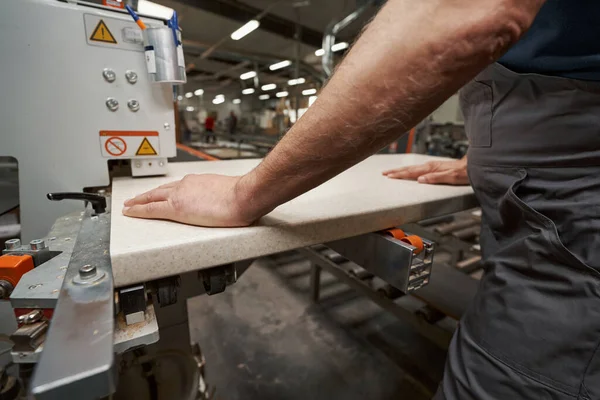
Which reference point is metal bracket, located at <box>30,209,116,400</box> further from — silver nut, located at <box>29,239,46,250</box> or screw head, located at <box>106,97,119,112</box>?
screw head, located at <box>106,97,119,112</box>

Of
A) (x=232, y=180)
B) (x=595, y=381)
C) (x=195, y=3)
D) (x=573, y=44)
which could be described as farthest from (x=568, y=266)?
(x=195, y=3)

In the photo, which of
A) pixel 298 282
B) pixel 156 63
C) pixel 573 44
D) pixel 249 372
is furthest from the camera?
pixel 298 282

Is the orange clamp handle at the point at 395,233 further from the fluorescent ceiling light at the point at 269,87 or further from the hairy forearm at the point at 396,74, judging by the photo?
the fluorescent ceiling light at the point at 269,87

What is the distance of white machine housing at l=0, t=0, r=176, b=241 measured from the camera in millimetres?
603

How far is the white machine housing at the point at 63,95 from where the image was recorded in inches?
23.7

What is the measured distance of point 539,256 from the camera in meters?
0.48

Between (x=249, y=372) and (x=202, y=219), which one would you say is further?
(x=249, y=372)

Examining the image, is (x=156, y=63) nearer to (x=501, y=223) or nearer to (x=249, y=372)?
(x=501, y=223)

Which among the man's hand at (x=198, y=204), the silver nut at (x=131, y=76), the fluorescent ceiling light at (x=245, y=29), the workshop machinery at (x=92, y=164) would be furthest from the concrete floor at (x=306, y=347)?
the fluorescent ceiling light at (x=245, y=29)

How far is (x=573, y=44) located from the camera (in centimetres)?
42

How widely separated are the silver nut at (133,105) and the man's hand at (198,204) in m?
0.32

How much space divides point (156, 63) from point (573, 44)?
0.80 meters

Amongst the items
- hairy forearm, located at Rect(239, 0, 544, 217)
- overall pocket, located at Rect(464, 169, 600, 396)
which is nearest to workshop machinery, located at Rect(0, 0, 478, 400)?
overall pocket, located at Rect(464, 169, 600, 396)

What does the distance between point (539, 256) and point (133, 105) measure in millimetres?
910
